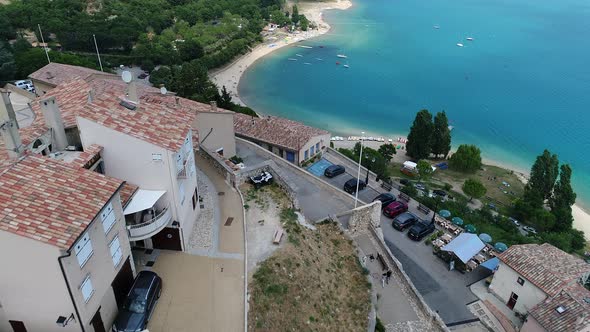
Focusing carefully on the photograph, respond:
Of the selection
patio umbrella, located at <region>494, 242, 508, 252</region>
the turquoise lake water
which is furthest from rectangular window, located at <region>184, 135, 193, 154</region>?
the turquoise lake water

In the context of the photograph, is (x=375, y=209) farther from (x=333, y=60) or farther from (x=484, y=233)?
(x=333, y=60)

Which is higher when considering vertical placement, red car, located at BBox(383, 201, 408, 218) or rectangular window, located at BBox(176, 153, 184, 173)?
rectangular window, located at BBox(176, 153, 184, 173)

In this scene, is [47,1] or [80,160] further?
[47,1]

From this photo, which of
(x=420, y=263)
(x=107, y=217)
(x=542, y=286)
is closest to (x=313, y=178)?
(x=420, y=263)

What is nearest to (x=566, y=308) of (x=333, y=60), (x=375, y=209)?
(x=375, y=209)

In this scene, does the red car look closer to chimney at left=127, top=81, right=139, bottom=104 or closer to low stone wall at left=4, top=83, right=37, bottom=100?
chimney at left=127, top=81, right=139, bottom=104

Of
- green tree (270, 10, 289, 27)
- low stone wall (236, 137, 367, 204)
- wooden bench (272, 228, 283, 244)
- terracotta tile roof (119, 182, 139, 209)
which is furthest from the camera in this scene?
green tree (270, 10, 289, 27)

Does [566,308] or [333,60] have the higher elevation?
[566,308]
